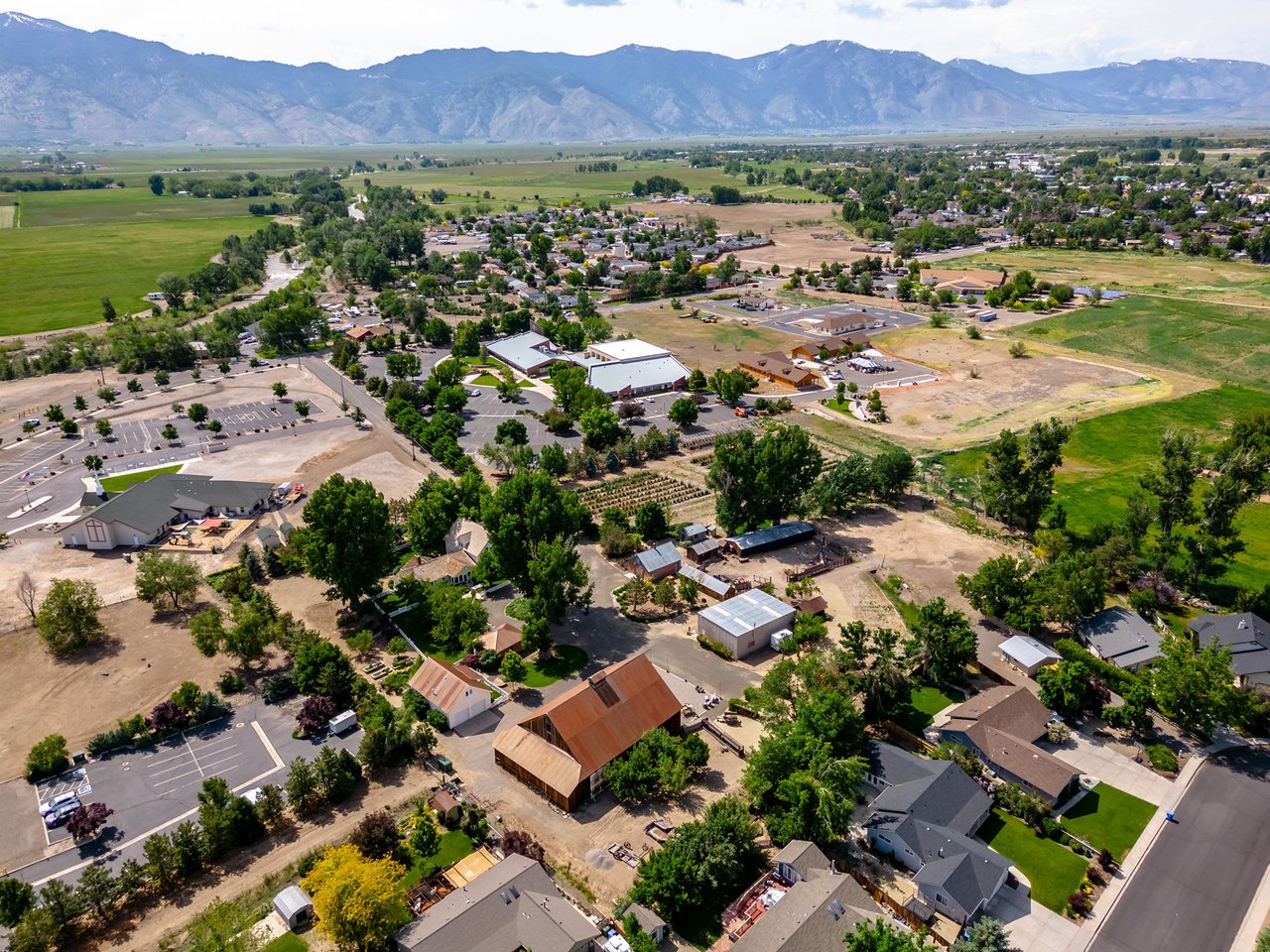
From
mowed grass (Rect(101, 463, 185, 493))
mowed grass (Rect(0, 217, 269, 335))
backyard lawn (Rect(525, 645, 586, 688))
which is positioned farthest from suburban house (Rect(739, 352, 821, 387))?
mowed grass (Rect(0, 217, 269, 335))

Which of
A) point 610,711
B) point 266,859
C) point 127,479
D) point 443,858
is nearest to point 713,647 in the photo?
point 610,711

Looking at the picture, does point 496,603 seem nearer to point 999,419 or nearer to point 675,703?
point 675,703

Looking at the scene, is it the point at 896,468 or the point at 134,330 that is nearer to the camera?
the point at 896,468

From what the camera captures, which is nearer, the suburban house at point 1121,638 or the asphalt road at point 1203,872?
the asphalt road at point 1203,872

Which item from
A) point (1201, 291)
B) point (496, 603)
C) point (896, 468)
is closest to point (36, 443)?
point (496, 603)

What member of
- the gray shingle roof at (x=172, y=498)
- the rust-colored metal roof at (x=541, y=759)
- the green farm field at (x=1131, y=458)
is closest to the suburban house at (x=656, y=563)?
the rust-colored metal roof at (x=541, y=759)

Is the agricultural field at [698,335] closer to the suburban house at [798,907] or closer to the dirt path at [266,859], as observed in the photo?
the dirt path at [266,859]

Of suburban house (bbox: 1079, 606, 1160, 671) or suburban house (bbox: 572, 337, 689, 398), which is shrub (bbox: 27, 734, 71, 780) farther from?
suburban house (bbox: 572, 337, 689, 398)
